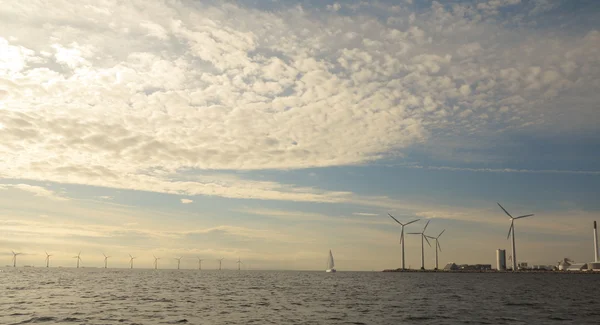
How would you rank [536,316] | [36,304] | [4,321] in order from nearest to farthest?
[4,321], [536,316], [36,304]

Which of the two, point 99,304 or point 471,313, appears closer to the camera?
point 471,313

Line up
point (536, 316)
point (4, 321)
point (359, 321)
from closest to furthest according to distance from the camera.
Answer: point (4, 321), point (359, 321), point (536, 316)

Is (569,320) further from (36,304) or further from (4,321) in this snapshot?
(36,304)

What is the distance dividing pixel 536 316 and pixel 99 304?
6516 centimetres

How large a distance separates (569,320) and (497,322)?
10.7 metres

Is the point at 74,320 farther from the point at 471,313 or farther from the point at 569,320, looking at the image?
the point at 569,320

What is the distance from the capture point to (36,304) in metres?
73.0

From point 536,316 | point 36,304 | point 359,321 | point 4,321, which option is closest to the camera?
point 4,321

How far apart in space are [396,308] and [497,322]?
61.9 ft

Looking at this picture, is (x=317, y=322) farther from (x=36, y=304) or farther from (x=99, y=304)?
(x=36, y=304)

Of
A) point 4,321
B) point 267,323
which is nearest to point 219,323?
point 267,323

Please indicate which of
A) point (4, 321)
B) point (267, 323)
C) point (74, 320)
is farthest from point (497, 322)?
point (4, 321)

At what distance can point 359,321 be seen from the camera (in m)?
57.3

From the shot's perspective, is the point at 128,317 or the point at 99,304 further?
the point at 99,304
